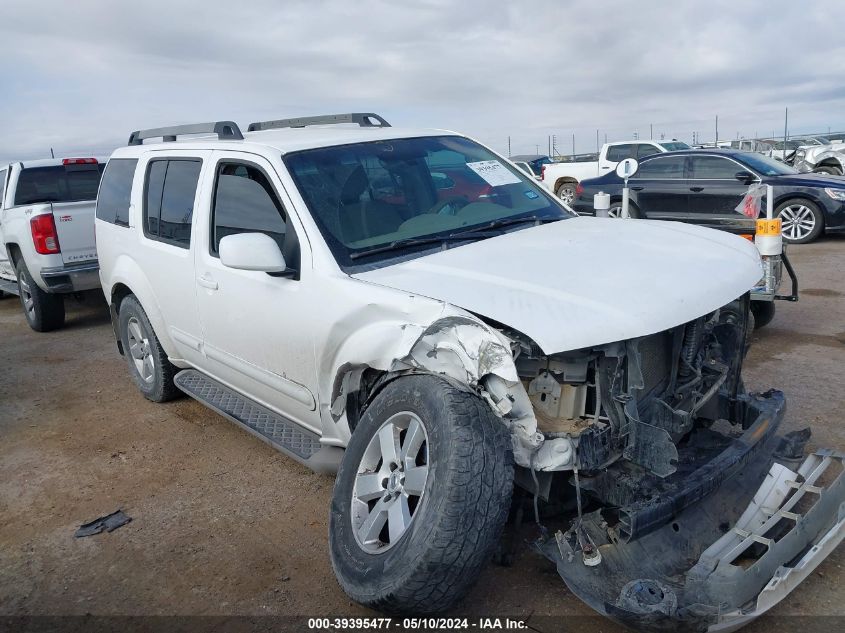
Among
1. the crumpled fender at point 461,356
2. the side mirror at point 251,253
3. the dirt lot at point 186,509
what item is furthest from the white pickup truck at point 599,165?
the crumpled fender at point 461,356

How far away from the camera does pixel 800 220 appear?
37.9ft

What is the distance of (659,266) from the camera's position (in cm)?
312

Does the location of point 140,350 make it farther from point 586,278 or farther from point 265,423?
point 586,278

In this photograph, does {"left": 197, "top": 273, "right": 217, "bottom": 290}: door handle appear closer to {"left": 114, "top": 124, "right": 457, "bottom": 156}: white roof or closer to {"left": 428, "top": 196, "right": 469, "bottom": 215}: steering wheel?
{"left": 114, "top": 124, "right": 457, "bottom": 156}: white roof

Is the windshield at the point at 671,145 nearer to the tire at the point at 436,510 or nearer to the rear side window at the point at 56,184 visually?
the rear side window at the point at 56,184

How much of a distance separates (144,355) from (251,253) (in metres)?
2.61

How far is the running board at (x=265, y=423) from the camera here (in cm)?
352

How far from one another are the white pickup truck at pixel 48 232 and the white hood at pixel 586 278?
18.9 ft

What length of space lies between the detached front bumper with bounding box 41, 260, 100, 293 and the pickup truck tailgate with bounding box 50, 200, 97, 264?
0.32ft

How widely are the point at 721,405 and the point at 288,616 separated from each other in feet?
7.37

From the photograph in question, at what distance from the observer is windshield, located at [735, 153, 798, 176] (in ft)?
37.9

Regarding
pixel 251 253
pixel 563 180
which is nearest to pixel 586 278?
pixel 251 253

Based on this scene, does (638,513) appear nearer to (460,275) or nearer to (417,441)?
(417,441)

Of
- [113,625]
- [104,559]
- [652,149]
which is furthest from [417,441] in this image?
[652,149]
